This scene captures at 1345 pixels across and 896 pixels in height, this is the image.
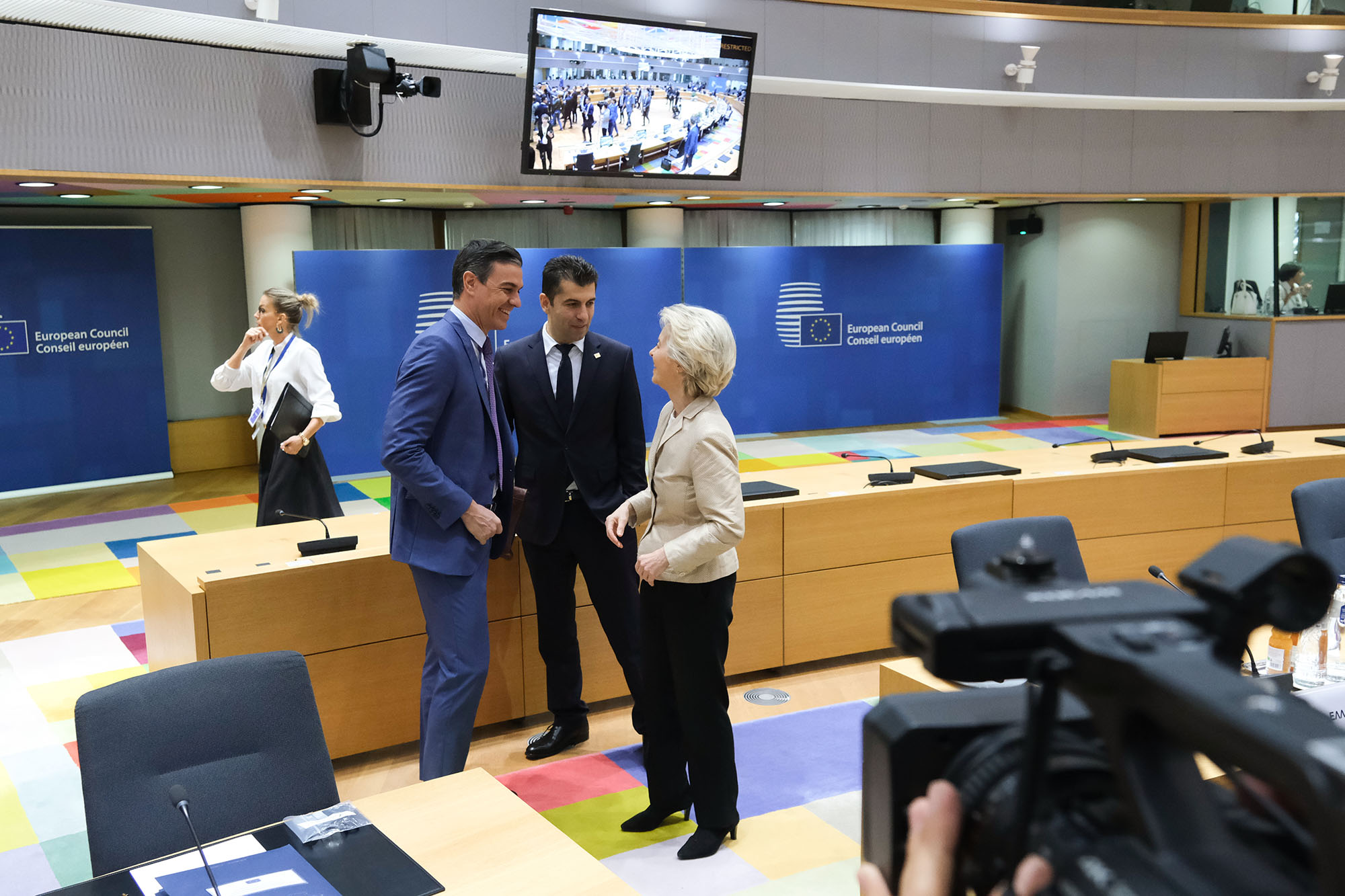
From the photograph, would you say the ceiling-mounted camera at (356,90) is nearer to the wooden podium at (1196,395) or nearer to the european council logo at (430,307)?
the european council logo at (430,307)

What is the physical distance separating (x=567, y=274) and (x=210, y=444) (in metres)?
7.64

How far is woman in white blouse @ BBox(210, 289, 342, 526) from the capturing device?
17.1ft

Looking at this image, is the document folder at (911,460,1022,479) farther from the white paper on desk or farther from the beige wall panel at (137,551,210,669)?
the white paper on desk

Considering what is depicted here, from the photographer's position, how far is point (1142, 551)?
17.9 feet

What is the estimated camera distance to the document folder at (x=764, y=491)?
15.6ft

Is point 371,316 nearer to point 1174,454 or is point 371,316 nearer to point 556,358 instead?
point 556,358

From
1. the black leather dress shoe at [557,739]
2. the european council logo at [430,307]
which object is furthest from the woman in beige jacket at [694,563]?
the european council logo at [430,307]

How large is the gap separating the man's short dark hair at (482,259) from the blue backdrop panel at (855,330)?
7.47m

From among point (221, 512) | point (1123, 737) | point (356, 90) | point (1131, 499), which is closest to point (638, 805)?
point (1131, 499)

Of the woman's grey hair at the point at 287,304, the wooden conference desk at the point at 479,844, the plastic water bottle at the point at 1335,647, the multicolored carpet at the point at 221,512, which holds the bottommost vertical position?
the multicolored carpet at the point at 221,512

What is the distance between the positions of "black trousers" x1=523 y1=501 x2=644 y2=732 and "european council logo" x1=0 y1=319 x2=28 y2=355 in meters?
7.09

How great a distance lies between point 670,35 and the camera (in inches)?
308

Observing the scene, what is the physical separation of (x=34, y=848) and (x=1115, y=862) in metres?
3.75

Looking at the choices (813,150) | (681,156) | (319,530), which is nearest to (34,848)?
(319,530)
